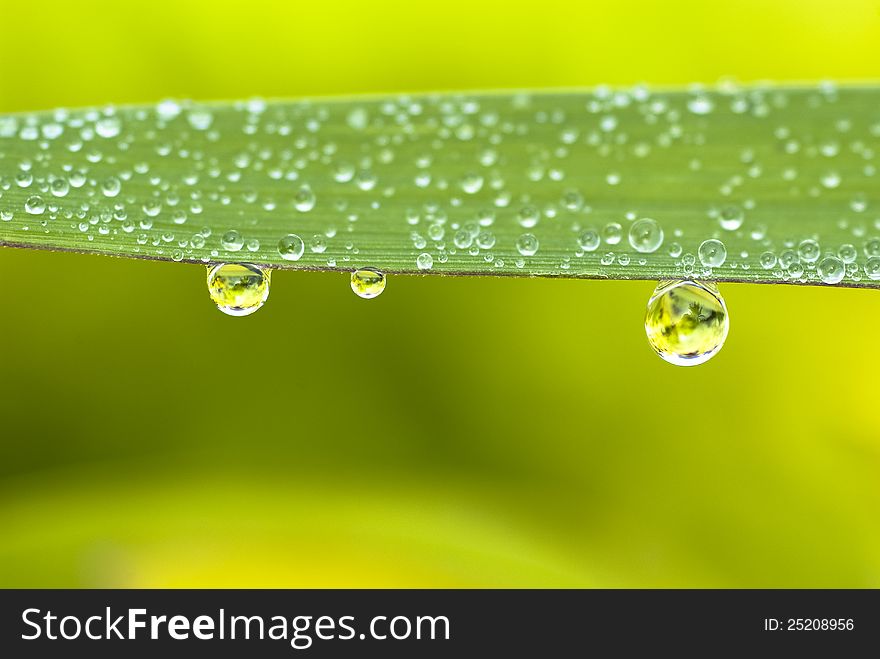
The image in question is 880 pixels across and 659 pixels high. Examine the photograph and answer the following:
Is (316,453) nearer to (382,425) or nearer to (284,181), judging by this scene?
(382,425)

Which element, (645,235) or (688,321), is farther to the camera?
(688,321)

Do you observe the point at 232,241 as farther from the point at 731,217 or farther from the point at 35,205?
the point at 731,217

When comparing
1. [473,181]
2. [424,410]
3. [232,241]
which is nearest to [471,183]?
[473,181]

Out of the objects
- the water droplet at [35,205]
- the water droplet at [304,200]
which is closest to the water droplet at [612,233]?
the water droplet at [304,200]

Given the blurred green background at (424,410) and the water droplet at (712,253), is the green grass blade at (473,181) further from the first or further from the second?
the blurred green background at (424,410)
